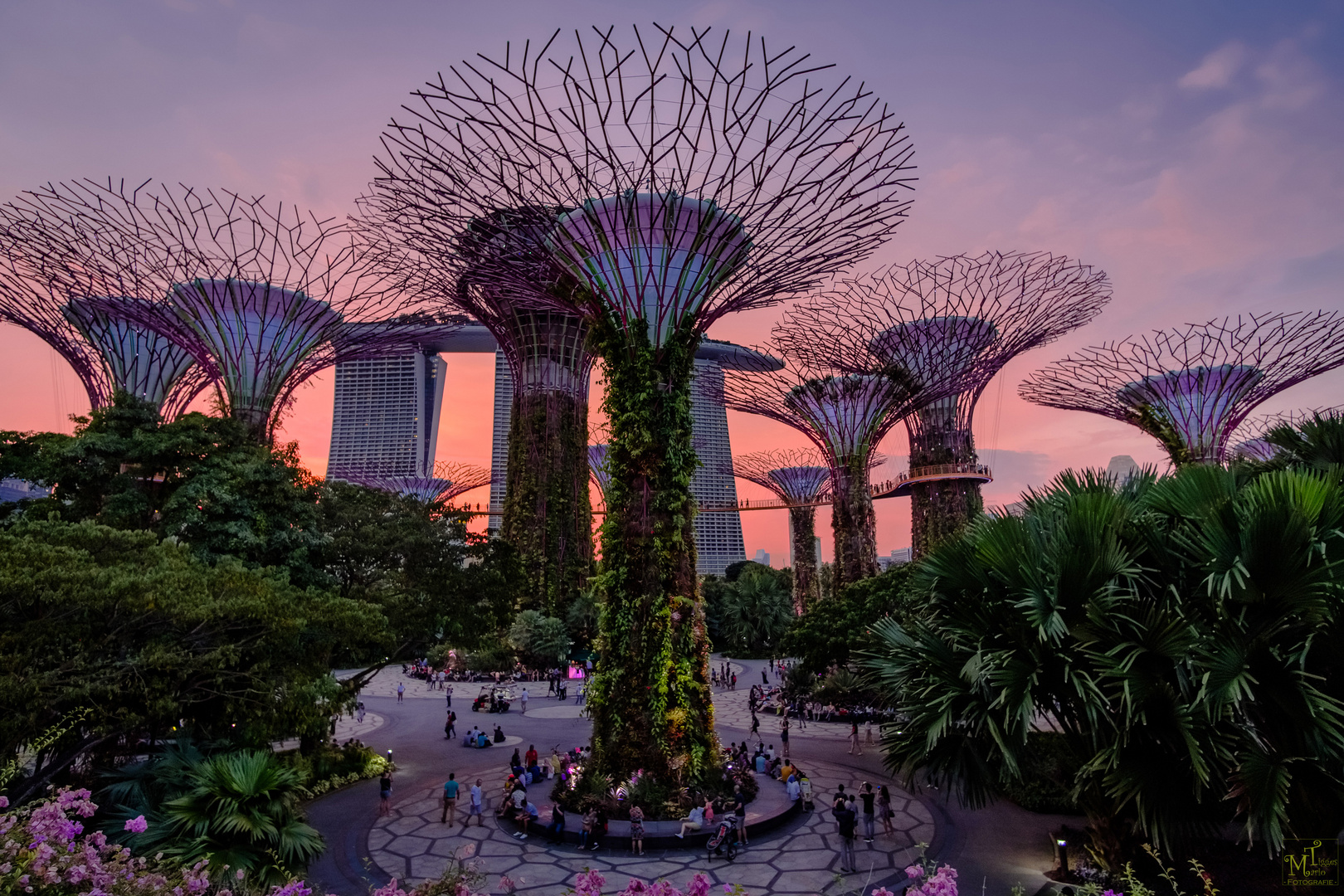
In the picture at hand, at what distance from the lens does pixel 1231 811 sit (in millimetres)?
9750

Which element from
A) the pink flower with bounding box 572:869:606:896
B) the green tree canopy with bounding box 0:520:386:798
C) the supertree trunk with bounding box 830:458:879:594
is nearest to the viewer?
the pink flower with bounding box 572:869:606:896

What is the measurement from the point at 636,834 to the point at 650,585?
13.7ft

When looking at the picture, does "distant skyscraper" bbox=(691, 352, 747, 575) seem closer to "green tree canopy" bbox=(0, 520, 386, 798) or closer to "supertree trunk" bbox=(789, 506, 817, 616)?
"supertree trunk" bbox=(789, 506, 817, 616)

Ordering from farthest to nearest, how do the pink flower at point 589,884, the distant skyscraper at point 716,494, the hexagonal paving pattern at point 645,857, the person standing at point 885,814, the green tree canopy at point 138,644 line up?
the distant skyscraper at point 716,494, the person standing at point 885,814, the hexagonal paving pattern at point 645,857, the green tree canopy at point 138,644, the pink flower at point 589,884

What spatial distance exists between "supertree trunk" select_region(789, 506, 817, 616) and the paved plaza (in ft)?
111

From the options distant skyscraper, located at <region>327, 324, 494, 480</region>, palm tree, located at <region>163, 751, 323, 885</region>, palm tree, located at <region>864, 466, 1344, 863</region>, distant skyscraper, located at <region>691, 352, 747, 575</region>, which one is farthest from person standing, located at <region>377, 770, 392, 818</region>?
distant skyscraper, located at <region>327, 324, 494, 480</region>

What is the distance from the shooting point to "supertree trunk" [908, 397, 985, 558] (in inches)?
1430

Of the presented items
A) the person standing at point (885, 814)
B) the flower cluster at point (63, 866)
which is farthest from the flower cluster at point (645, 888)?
the person standing at point (885, 814)

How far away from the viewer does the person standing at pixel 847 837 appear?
430 inches

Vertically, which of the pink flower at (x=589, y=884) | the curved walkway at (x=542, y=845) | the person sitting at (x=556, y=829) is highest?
the pink flower at (x=589, y=884)

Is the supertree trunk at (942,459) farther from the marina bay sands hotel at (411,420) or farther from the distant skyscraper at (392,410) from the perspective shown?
the distant skyscraper at (392,410)

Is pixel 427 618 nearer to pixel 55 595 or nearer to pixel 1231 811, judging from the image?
pixel 55 595

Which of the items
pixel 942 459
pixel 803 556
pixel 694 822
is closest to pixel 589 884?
pixel 694 822
